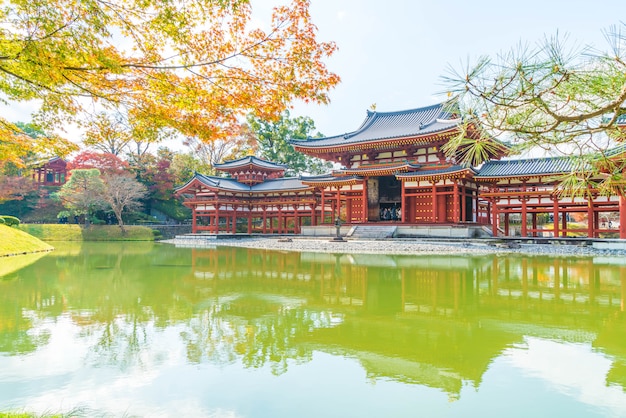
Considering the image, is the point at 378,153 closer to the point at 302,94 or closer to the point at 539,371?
the point at 302,94

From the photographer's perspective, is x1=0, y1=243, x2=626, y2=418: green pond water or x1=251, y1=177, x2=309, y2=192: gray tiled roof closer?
x1=0, y1=243, x2=626, y2=418: green pond water


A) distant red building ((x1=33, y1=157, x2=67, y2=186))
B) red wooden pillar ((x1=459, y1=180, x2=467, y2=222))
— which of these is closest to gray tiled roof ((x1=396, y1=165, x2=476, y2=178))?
red wooden pillar ((x1=459, y1=180, x2=467, y2=222))

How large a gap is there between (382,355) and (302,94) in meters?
3.55

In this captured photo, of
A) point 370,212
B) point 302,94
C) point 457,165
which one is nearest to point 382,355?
point 302,94

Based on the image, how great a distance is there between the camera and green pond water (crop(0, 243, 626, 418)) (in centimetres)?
283

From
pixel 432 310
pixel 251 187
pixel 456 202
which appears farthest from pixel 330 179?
pixel 432 310

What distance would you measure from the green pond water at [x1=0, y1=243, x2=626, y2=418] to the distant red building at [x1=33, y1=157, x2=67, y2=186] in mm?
34284

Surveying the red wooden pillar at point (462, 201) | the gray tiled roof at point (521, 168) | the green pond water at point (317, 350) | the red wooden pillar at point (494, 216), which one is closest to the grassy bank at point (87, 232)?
the red wooden pillar at point (462, 201)

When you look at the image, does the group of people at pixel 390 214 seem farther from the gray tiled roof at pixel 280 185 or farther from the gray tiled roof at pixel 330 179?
the gray tiled roof at pixel 280 185

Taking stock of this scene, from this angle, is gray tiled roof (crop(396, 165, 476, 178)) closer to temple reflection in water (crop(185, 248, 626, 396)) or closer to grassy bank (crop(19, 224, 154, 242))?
temple reflection in water (crop(185, 248, 626, 396))

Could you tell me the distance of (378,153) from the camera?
24.0 m

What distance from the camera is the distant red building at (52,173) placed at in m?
36.3

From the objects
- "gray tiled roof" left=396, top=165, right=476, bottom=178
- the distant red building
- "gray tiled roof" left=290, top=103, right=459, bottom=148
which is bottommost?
"gray tiled roof" left=396, top=165, right=476, bottom=178

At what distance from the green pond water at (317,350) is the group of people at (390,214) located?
1622cm
